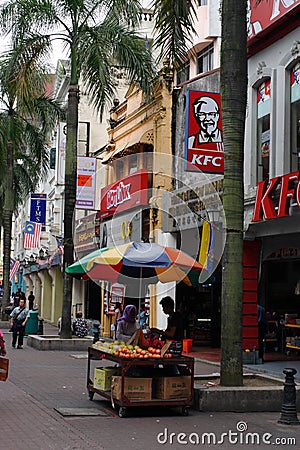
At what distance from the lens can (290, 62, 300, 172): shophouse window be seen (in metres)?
17.3

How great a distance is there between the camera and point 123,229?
1912cm

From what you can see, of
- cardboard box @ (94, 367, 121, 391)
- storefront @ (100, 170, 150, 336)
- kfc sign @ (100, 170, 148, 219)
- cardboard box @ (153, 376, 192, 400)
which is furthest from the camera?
kfc sign @ (100, 170, 148, 219)

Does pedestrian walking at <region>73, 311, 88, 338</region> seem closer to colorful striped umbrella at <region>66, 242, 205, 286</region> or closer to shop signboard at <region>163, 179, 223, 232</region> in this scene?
shop signboard at <region>163, 179, 223, 232</region>

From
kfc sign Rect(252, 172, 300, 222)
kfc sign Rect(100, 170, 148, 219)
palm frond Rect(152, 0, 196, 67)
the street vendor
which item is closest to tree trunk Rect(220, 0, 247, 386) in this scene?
the street vendor

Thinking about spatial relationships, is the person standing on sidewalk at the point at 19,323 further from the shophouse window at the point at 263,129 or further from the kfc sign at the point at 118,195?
the shophouse window at the point at 263,129

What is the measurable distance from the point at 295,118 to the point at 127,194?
32.9 ft

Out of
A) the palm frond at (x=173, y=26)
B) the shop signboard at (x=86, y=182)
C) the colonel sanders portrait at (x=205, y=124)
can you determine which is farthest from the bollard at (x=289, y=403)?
the shop signboard at (x=86, y=182)

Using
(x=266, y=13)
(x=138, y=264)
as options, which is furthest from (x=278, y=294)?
(x=138, y=264)

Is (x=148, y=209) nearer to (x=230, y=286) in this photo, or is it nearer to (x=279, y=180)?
(x=279, y=180)

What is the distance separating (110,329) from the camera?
2975 centimetres

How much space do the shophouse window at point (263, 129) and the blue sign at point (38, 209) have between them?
24332mm

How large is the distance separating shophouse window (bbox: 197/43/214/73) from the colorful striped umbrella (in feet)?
46.7

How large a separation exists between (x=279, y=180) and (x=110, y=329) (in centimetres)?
1587

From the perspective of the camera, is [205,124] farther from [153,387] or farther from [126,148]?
[126,148]
